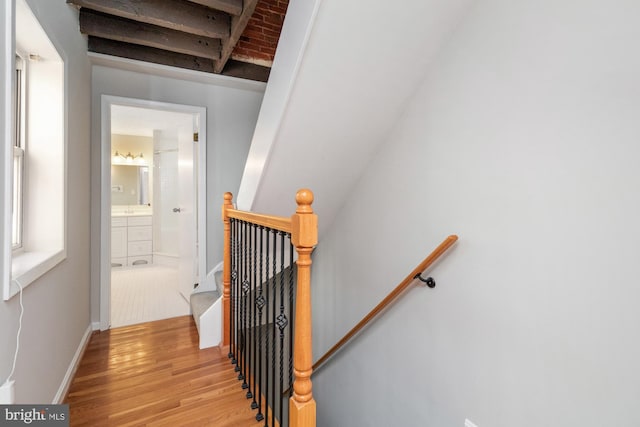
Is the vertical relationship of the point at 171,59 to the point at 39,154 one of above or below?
above

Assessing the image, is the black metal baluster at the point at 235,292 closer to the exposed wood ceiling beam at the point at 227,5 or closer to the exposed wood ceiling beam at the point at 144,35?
the exposed wood ceiling beam at the point at 227,5

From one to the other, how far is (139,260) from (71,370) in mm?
3771

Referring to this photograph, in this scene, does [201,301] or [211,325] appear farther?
[201,301]

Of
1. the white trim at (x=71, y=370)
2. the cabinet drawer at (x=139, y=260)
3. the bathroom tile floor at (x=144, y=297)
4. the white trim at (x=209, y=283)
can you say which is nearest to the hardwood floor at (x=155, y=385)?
the white trim at (x=71, y=370)

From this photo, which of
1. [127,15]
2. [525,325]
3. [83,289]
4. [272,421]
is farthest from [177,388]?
[127,15]

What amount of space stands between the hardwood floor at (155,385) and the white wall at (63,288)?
18 centimetres

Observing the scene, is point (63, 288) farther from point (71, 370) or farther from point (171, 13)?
point (171, 13)

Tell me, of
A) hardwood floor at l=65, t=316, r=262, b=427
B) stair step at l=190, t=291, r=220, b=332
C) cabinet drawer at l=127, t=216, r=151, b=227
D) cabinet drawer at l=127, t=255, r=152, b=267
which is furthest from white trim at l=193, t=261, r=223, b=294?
cabinet drawer at l=127, t=216, r=151, b=227

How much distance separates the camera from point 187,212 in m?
3.26

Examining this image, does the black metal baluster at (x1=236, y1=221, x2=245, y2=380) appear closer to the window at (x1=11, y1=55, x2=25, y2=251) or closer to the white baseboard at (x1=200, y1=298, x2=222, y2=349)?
the white baseboard at (x1=200, y1=298, x2=222, y2=349)

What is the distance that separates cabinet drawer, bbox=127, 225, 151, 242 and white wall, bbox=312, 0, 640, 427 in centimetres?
488

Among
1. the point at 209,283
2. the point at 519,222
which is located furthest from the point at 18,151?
the point at 519,222

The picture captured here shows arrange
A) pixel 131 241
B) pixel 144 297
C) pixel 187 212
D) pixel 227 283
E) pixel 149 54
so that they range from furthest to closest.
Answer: pixel 131 241 → pixel 144 297 → pixel 187 212 → pixel 149 54 → pixel 227 283

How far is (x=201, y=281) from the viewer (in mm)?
3047
